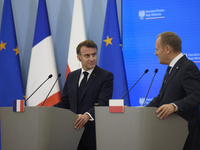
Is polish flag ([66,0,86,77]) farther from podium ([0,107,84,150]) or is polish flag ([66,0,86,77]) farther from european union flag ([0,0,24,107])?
podium ([0,107,84,150])

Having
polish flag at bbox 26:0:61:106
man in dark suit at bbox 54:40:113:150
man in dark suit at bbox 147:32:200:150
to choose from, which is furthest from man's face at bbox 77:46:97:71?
polish flag at bbox 26:0:61:106

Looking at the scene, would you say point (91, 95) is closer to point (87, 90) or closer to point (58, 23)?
point (87, 90)

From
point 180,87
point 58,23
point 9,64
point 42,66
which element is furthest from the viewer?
point 58,23

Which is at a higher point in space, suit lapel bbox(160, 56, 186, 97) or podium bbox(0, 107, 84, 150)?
suit lapel bbox(160, 56, 186, 97)

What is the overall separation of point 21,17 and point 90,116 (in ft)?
10.3

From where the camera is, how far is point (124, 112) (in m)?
2.09

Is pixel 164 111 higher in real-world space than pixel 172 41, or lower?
lower

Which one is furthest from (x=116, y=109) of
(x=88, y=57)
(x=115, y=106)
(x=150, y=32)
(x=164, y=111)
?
(x=150, y=32)

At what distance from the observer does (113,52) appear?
4176 mm

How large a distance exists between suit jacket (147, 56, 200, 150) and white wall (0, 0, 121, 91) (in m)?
2.20

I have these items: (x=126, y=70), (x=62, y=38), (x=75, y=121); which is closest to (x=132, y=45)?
(x=126, y=70)

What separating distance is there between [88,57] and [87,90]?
0.45 m

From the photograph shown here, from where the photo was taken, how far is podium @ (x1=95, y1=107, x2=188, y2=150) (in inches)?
79.9

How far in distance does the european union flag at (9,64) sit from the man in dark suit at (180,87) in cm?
273
